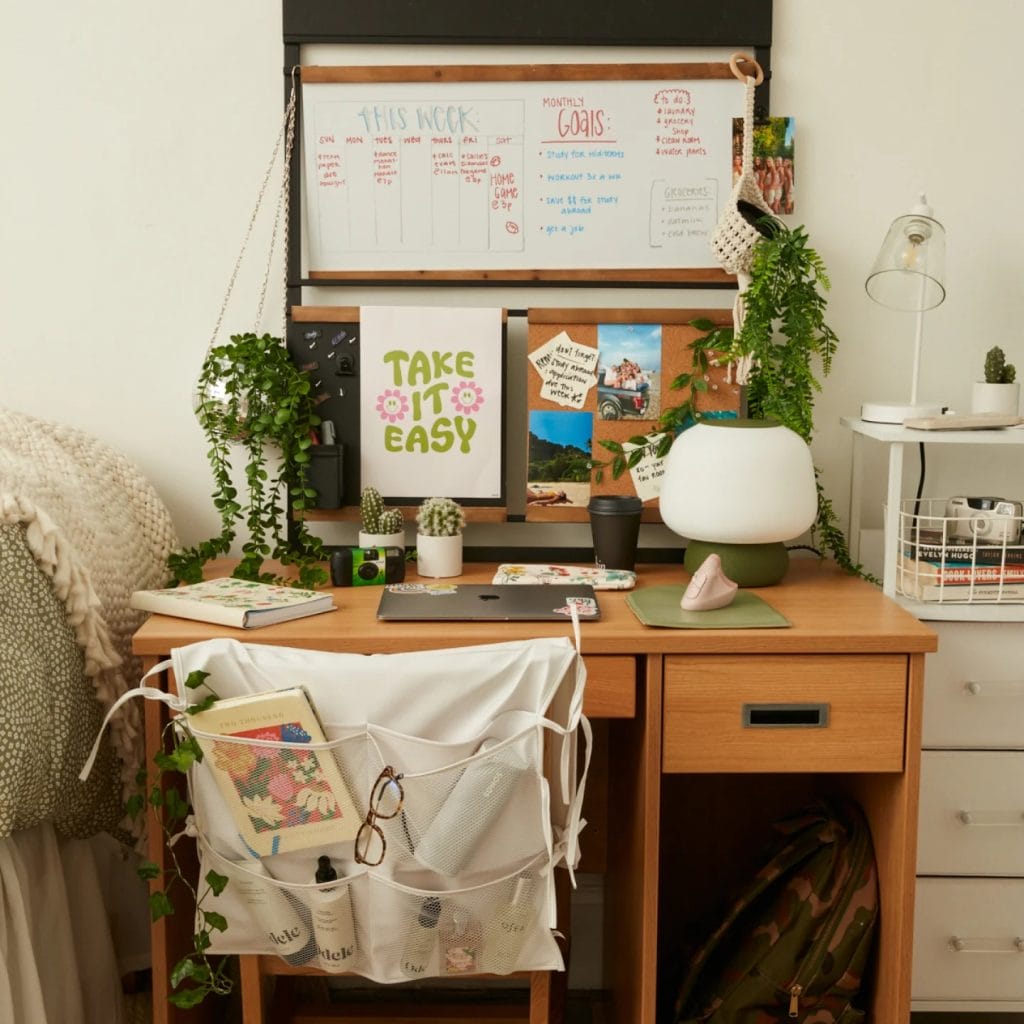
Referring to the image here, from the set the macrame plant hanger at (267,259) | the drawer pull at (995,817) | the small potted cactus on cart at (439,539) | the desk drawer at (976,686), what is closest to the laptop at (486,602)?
the small potted cactus on cart at (439,539)

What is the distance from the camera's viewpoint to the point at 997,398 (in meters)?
1.93

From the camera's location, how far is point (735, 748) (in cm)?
161

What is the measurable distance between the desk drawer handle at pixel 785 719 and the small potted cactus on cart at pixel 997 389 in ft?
2.16

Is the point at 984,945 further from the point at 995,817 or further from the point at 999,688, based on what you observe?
the point at 999,688

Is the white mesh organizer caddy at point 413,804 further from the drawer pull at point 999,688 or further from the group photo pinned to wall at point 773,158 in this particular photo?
the group photo pinned to wall at point 773,158

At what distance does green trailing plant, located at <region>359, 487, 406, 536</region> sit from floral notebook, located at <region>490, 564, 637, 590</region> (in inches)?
7.5

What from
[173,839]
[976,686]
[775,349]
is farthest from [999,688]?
[173,839]

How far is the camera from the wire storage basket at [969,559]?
5.97ft

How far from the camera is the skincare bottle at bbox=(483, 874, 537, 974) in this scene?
141 centimetres

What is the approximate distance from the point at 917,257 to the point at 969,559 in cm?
50

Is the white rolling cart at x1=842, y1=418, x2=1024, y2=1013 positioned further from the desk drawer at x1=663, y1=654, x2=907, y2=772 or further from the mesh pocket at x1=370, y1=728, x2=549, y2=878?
the mesh pocket at x1=370, y1=728, x2=549, y2=878

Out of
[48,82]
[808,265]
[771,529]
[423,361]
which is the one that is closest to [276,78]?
[48,82]

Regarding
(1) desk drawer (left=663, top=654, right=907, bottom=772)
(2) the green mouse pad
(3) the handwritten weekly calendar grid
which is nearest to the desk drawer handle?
(1) desk drawer (left=663, top=654, right=907, bottom=772)

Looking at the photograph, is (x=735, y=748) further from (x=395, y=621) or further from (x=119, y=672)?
(x=119, y=672)
